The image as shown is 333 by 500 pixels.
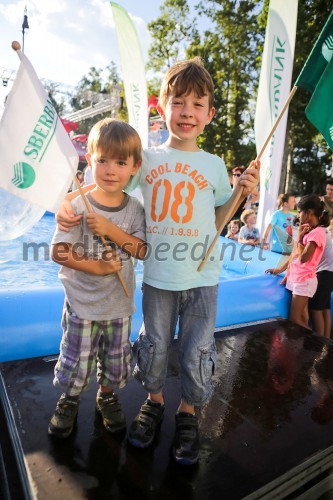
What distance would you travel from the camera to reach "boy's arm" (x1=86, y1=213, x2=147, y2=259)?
1.62m

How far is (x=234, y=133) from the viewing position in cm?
1814

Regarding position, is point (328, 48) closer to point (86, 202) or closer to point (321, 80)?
point (321, 80)

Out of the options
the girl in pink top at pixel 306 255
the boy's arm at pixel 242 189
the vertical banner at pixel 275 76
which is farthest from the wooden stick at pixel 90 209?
the vertical banner at pixel 275 76

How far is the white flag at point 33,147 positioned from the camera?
67.0 inches

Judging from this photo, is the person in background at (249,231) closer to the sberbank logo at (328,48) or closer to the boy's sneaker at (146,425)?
the sberbank logo at (328,48)

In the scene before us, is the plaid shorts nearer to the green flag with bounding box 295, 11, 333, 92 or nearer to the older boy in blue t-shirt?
the older boy in blue t-shirt

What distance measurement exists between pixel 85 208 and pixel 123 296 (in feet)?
1.55

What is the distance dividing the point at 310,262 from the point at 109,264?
266cm

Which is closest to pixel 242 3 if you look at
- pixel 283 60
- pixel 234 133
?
pixel 234 133

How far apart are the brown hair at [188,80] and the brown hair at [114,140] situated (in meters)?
0.29

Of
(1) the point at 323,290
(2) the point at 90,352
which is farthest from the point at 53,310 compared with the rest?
(1) the point at 323,290

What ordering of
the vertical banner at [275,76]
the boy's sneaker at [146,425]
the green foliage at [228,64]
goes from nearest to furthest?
the boy's sneaker at [146,425] < the vertical banner at [275,76] < the green foliage at [228,64]

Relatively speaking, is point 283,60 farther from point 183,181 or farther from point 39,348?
point 39,348

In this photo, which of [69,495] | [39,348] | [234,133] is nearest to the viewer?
[69,495]
